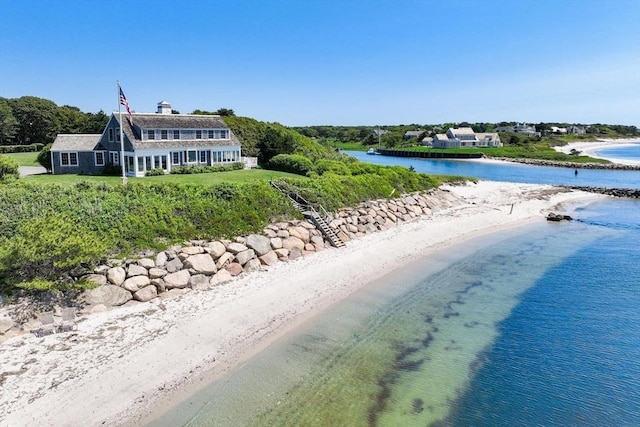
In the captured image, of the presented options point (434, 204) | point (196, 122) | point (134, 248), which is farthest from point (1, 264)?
point (434, 204)

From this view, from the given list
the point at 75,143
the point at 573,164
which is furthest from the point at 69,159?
the point at 573,164

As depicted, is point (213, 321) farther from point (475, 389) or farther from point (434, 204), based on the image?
point (434, 204)

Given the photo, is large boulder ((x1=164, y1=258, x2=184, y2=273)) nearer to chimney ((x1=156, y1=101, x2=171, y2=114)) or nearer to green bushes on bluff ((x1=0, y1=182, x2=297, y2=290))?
green bushes on bluff ((x1=0, y1=182, x2=297, y2=290))

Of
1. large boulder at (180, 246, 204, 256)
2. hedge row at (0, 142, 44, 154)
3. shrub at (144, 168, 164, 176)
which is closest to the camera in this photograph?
large boulder at (180, 246, 204, 256)

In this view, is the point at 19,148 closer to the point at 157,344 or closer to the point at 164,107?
the point at 164,107

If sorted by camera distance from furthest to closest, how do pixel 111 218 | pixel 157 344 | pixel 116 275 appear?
pixel 111 218
pixel 116 275
pixel 157 344

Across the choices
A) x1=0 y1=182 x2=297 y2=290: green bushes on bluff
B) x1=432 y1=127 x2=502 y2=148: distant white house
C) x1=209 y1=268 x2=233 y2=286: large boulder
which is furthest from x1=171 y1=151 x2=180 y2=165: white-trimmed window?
x1=432 y1=127 x2=502 y2=148: distant white house

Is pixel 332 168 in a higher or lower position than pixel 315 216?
higher
